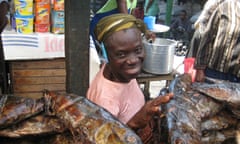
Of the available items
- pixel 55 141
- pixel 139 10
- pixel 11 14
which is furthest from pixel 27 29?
pixel 139 10

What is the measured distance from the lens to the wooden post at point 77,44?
1230mm

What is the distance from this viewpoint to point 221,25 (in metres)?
3.18

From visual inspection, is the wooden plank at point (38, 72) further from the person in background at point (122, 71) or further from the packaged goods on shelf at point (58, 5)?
the person in background at point (122, 71)

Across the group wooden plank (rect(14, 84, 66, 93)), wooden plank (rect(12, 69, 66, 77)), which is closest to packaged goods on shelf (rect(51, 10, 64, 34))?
wooden plank (rect(12, 69, 66, 77))

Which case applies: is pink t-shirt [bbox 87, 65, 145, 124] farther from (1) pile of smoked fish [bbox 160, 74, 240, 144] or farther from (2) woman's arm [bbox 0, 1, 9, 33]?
(2) woman's arm [bbox 0, 1, 9, 33]

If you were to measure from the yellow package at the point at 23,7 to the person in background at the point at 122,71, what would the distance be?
1.76 m

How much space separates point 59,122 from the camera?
100 centimetres

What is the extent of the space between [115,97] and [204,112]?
1.53 ft

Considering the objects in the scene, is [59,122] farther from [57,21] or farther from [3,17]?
[57,21]

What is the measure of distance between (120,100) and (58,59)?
2022 mm

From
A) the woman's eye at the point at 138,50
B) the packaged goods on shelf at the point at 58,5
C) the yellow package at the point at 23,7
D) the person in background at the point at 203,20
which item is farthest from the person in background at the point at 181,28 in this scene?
the woman's eye at the point at 138,50

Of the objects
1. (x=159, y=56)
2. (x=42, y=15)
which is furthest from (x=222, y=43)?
(x=42, y=15)

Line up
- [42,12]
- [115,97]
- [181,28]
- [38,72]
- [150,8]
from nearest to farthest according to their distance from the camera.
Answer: [115,97], [42,12], [38,72], [150,8], [181,28]

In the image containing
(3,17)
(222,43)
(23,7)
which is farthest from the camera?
(222,43)
